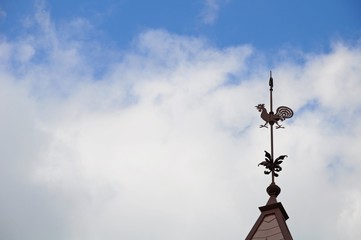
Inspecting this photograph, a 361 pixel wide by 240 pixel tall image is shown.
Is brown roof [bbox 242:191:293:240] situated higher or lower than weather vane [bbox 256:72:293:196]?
lower

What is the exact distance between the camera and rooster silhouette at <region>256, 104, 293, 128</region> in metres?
Result: 21.4

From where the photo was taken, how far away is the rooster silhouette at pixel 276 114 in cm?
2136

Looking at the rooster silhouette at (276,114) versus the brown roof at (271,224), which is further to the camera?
the rooster silhouette at (276,114)

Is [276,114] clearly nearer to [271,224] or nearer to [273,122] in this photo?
[273,122]

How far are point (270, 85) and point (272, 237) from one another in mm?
6339

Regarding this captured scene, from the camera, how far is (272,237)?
59.1ft

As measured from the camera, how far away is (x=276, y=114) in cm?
2148

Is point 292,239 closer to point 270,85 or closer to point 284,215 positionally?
point 284,215

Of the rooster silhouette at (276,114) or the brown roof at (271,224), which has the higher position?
the rooster silhouette at (276,114)

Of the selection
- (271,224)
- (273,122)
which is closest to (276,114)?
(273,122)

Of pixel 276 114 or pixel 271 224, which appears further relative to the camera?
pixel 276 114

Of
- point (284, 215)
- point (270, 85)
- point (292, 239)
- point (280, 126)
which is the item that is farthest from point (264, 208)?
point (270, 85)

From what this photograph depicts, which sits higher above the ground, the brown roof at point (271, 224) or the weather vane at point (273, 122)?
the weather vane at point (273, 122)

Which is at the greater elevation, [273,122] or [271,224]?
[273,122]
